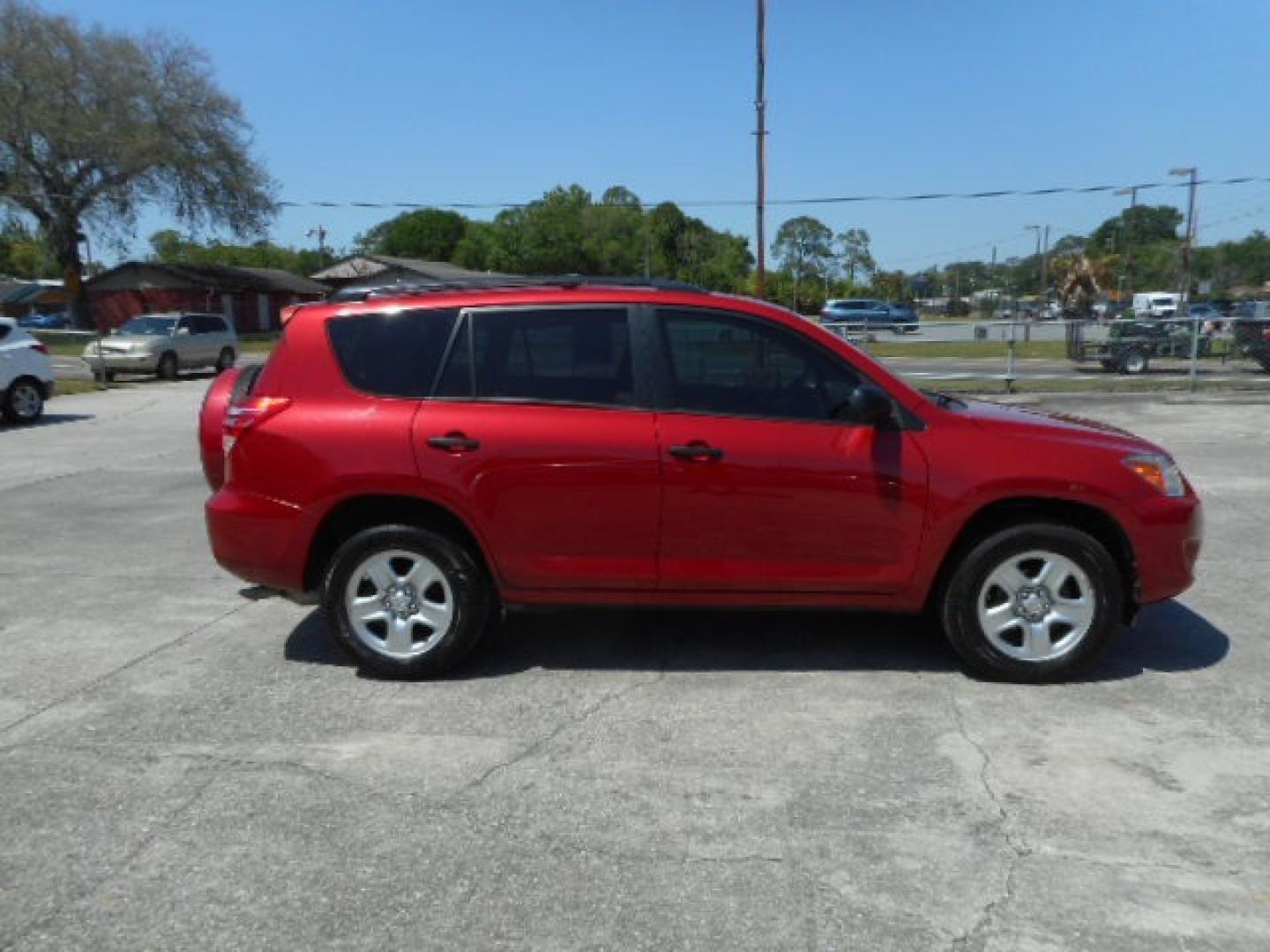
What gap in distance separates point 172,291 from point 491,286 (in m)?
57.1

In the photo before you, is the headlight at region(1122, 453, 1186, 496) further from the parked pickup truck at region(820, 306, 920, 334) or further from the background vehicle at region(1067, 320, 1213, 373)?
the parked pickup truck at region(820, 306, 920, 334)

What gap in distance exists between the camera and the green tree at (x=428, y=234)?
372 ft

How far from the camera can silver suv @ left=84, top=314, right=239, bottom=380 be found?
24094 mm

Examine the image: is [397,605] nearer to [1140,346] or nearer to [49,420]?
[49,420]

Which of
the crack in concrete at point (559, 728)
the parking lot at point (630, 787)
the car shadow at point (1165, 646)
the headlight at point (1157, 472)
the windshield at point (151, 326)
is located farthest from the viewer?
the windshield at point (151, 326)

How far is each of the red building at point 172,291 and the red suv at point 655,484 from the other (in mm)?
54916

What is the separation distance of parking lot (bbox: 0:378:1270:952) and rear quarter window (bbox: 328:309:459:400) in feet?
4.42

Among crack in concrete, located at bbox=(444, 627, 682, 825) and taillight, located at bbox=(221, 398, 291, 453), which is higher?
taillight, located at bbox=(221, 398, 291, 453)

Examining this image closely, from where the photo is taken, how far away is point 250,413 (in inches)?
181

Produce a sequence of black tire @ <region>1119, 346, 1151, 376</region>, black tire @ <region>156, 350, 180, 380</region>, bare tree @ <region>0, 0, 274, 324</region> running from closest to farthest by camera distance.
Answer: black tire @ <region>1119, 346, 1151, 376</region>
black tire @ <region>156, 350, 180, 380</region>
bare tree @ <region>0, 0, 274, 324</region>

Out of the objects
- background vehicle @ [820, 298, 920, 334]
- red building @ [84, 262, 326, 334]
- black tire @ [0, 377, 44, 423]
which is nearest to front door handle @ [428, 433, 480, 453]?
black tire @ [0, 377, 44, 423]

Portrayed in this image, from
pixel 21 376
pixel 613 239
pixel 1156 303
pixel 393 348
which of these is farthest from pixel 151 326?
pixel 613 239

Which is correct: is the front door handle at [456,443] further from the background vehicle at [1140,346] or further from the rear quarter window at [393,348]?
the background vehicle at [1140,346]

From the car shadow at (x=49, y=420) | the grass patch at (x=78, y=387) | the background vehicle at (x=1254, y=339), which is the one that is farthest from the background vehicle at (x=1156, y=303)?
the car shadow at (x=49, y=420)
